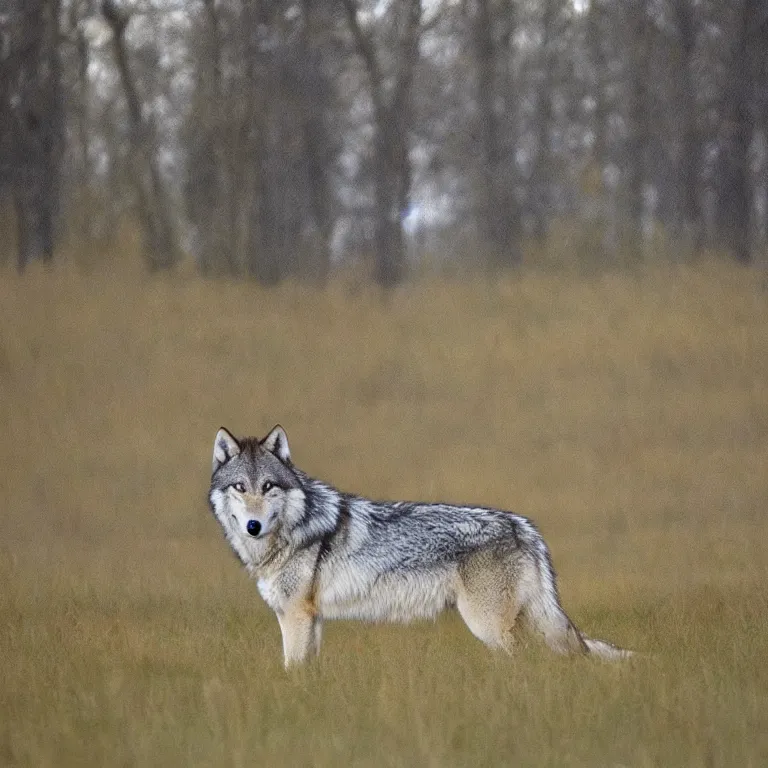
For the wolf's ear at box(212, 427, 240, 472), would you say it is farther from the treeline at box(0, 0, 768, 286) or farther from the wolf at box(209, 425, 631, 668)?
the treeline at box(0, 0, 768, 286)

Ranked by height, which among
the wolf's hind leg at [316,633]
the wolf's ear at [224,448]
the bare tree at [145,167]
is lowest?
the wolf's hind leg at [316,633]

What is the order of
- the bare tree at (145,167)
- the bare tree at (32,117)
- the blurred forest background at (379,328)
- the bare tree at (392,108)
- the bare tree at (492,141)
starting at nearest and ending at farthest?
the blurred forest background at (379,328), the bare tree at (32,117), the bare tree at (145,167), the bare tree at (392,108), the bare tree at (492,141)

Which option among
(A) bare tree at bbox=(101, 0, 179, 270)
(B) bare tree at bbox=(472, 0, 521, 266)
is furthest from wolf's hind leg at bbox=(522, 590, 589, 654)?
(B) bare tree at bbox=(472, 0, 521, 266)

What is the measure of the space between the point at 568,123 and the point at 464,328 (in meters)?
7.20

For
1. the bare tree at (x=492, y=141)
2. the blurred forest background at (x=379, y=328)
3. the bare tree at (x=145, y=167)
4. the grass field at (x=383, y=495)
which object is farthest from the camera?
the bare tree at (x=492, y=141)

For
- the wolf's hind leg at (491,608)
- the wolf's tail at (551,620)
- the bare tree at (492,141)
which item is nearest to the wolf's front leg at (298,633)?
the wolf's hind leg at (491,608)

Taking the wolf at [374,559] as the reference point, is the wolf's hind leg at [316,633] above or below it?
below

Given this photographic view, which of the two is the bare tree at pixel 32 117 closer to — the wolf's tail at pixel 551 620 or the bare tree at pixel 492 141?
the bare tree at pixel 492 141

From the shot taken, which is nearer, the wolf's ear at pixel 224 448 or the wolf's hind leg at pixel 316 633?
the wolf's hind leg at pixel 316 633

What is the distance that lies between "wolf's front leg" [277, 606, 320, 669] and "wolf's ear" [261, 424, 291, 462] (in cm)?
85

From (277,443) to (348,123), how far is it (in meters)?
13.9

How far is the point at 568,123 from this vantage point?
2100cm

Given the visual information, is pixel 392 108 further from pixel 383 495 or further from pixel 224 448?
pixel 224 448

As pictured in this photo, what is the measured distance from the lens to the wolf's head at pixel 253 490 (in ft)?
21.5
